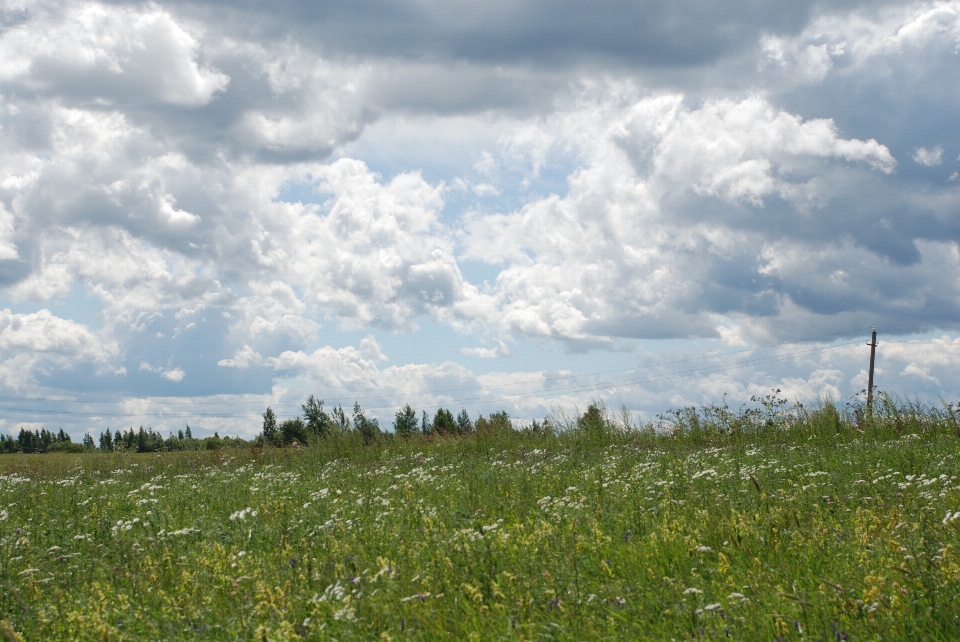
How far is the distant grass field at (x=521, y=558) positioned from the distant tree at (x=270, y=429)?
52.6ft

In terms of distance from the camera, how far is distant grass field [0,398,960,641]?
4262mm

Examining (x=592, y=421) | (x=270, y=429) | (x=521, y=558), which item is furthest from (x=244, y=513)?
(x=270, y=429)

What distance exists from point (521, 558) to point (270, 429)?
3262 cm

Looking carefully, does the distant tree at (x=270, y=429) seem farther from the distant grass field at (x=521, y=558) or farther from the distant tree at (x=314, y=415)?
the distant grass field at (x=521, y=558)

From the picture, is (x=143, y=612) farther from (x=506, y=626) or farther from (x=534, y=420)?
(x=534, y=420)

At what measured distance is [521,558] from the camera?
5.38m

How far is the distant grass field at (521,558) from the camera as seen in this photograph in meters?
4.26

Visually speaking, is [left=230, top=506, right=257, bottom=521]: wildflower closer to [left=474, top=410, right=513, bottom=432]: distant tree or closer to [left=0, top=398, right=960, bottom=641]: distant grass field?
[left=0, top=398, right=960, bottom=641]: distant grass field

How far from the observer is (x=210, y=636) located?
501 cm

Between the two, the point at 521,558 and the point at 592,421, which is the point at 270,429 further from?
the point at 521,558

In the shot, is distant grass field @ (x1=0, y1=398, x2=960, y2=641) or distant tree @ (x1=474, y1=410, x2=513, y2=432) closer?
distant grass field @ (x1=0, y1=398, x2=960, y2=641)

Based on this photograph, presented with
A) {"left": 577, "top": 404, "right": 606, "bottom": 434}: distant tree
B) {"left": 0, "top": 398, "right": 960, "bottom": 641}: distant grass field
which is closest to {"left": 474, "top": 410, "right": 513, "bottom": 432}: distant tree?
{"left": 577, "top": 404, "right": 606, "bottom": 434}: distant tree

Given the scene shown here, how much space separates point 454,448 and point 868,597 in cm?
1583

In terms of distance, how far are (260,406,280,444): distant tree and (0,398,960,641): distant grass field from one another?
52.6 ft
